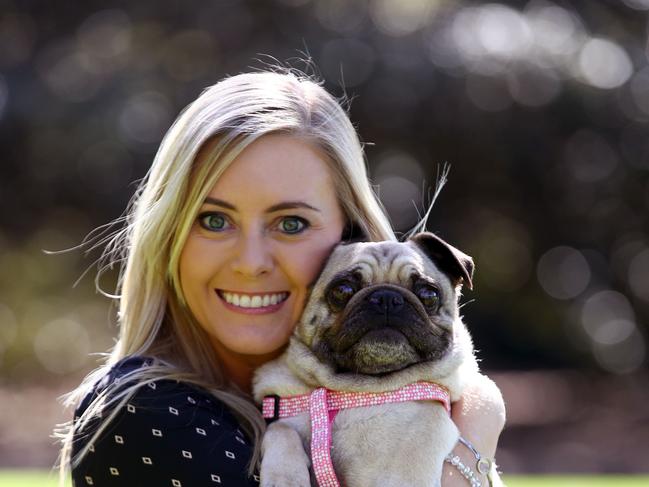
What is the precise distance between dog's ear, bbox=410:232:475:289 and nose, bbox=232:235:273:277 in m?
0.57

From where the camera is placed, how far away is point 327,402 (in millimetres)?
2957

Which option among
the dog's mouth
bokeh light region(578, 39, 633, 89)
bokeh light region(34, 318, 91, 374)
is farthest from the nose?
bokeh light region(34, 318, 91, 374)

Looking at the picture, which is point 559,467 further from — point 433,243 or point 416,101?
point 433,243

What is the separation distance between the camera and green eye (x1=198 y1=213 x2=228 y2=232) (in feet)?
Result: 10.5

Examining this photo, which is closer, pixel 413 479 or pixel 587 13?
pixel 413 479

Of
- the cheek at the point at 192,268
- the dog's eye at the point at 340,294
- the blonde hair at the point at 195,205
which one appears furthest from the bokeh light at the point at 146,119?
the dog's eye at the point at 340,294

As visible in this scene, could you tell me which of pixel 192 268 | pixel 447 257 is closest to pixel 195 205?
pixel 192 268

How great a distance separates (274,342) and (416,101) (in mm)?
9379

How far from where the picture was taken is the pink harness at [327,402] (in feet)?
9.32

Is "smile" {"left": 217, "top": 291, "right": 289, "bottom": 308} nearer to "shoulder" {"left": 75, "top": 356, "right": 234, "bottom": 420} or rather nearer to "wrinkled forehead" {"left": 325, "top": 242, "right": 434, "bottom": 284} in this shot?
"wrinkled forehead" {"left": 325, "top": 242, "right": 434, "bottom": 284}

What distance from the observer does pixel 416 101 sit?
40.1 feet

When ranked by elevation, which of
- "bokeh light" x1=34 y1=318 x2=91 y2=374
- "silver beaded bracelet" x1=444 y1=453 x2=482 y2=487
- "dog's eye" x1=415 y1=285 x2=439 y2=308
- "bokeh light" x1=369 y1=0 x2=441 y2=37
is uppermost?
"bokeh light" x1=369 y1=0 x2=441 y2=37

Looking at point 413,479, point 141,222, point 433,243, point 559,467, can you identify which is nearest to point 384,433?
point 413,479

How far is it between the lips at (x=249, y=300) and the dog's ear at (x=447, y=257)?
57 cm
